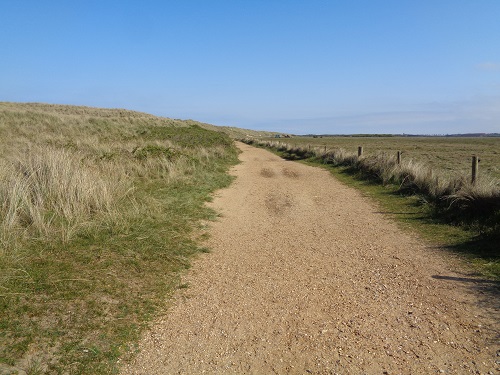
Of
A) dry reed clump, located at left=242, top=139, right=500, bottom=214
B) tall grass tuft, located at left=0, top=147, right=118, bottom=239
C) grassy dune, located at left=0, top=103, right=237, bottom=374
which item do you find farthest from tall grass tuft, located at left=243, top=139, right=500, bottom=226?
tall grass tuft, located at left=0, top=147, right=118, bottom=239

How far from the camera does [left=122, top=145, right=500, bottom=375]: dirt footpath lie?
10.7 feet

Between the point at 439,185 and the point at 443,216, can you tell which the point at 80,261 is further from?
the point at 439,185

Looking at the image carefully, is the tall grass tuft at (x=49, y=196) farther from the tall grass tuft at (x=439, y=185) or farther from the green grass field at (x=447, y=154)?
the green grass field at (x=447, y=154)

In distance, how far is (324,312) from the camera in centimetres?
413

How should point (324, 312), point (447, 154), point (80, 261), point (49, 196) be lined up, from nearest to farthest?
point (324, 312) < point (80, 261) < point (49, 196) < point (447, 154)

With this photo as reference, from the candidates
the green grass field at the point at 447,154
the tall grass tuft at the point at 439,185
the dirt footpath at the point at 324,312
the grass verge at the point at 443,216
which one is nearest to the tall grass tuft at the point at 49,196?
the dirt footpath at the point at 324,312

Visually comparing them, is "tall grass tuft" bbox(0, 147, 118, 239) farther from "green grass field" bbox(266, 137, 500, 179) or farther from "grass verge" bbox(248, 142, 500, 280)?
"green grass field" bbox(266, 137, 500, 179)

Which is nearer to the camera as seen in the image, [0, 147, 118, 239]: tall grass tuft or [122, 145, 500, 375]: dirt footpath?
[122, 145, 500, 375]: dirt footpath

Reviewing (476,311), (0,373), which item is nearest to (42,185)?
(0,373)

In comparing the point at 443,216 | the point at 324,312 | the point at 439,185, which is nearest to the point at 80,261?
the point at 324,312

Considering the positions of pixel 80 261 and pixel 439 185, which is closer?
pixel 80 261

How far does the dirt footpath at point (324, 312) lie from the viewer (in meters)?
3.25

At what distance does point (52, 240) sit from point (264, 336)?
3.53 metres

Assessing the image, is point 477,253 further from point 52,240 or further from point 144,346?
point 52,240
